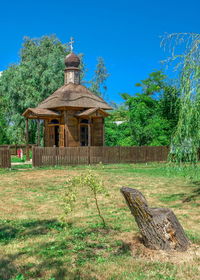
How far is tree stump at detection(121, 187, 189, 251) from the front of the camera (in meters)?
5.69

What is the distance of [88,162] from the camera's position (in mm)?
24703

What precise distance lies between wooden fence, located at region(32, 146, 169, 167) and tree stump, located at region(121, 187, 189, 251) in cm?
1784

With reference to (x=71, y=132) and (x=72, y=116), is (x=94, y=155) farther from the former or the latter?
(x=72, y=116)

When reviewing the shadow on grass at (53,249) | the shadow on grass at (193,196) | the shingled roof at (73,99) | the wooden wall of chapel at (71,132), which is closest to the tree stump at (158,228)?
the shadow on grass at (53,249)

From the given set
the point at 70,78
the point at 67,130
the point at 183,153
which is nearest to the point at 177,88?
the point at 183,153

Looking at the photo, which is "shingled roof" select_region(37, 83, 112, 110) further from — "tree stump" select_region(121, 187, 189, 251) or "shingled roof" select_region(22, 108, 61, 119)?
"tree stump" select_region(121, 187, 189, 251)

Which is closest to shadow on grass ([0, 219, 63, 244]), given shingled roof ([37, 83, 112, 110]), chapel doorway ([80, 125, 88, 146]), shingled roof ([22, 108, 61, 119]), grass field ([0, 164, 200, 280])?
grass field ([0, 164, 200, 280])

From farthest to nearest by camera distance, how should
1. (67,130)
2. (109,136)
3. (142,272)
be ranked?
1. (109,136)
2. (67,130)
3. (142,272)

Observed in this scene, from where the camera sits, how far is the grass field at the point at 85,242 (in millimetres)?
4938

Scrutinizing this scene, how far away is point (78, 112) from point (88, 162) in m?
4.96

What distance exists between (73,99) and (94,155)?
17.3ft

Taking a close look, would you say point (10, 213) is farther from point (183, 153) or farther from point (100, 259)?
point (183, 153)

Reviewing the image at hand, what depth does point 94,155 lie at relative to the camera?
2491 cm

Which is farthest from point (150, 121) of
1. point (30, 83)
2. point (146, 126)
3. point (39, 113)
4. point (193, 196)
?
point (193, 196)
